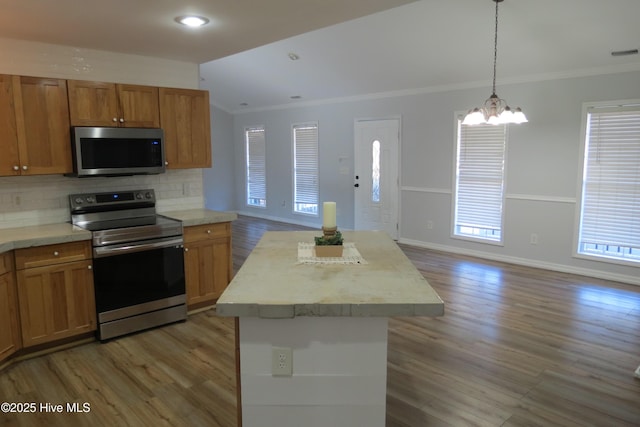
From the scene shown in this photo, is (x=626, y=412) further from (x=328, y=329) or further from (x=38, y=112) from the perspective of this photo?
(x=38, y=112)

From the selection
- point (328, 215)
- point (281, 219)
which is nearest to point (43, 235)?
point (328, 215)

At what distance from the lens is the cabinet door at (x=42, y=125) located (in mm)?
3096

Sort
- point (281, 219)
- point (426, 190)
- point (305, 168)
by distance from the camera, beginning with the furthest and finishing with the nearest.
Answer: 1. point (281, 219)
2. point (305, 168)
3. point (426, 190)

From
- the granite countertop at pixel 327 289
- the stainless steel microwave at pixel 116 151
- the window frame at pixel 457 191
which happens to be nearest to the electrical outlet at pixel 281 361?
the granite countertop at pixel 327 289

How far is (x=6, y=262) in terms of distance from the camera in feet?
9.45

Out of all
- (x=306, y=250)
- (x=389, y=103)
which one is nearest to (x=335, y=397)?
(x=306, y=250)

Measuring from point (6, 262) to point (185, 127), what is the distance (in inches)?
69.7

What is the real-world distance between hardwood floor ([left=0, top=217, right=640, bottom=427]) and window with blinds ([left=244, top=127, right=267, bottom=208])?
556 cm

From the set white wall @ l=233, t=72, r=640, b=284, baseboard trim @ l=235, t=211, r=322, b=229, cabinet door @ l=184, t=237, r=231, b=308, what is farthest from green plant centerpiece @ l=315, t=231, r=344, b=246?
baseboard trim @ l=235, t=211, r=322, b=229

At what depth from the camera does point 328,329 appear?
69.4 inches

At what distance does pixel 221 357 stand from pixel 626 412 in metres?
2.52

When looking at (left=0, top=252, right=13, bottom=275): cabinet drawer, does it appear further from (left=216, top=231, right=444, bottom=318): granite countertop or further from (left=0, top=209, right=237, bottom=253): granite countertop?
(left=216, top=231, right=444, bottom=318): granite countertop

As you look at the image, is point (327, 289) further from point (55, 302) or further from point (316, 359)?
point (55, 302)

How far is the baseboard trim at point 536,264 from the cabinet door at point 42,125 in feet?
15.6
